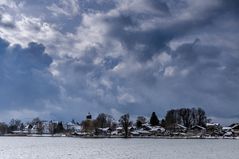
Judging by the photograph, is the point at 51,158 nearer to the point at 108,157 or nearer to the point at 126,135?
the point at 108,157

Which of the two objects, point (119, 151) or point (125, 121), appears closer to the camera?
point (119, 151)

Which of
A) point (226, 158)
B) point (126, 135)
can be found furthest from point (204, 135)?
point (226, 158)

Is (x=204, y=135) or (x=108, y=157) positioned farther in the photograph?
(x=204, y=135)

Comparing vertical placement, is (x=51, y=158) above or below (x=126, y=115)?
below

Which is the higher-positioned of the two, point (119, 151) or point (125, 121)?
point (125, 121)

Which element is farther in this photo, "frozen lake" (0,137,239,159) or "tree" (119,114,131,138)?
"tree" (119,114,131,138)

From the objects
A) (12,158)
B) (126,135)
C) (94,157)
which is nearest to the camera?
(12,158)

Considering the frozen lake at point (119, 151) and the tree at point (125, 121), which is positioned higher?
the tree at point (125, 121)

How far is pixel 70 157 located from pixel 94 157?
359 centimetres

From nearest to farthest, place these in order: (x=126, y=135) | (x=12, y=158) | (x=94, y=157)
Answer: (x=12, y=158) < (x=94, y=157) < (x=126, y=135)

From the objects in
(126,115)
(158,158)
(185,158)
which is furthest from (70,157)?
(126,115)

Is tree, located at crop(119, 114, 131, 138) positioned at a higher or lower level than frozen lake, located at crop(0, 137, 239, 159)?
higher

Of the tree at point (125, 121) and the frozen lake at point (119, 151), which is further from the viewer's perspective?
the tree at point (125, 121)

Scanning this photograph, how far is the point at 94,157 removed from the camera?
197 ft
